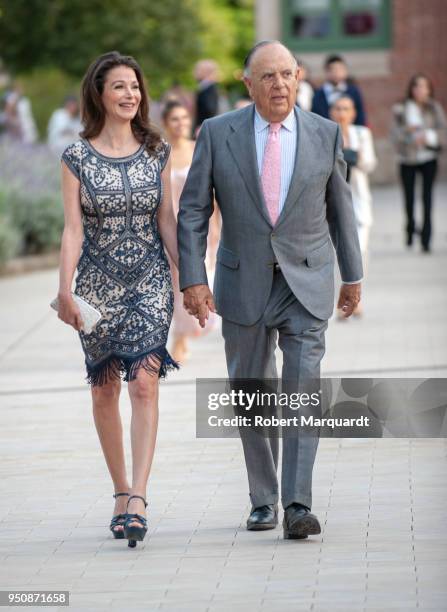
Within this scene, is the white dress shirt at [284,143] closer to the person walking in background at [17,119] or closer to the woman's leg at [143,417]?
the woman's leg at [143,417]

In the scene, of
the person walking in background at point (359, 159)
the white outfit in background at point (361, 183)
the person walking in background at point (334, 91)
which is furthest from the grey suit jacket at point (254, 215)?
the person walking in background at point (334, 91)

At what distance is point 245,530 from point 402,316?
7569mm

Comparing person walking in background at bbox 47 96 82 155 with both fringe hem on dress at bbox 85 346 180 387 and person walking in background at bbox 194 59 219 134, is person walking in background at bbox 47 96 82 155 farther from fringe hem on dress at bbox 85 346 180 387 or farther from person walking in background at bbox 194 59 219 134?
fringe hem on dress at bbox 85 346 180 387

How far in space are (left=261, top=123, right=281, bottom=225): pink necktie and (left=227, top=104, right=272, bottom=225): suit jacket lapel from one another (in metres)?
0.04

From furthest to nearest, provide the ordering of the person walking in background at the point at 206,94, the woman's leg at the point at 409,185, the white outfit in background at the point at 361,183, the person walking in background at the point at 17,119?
the person walking in background at the point at 17,119, the woman's leg at the point at 409,185, the person walking in background at the point at 206,94, the white outfit in background at the point at 361,183

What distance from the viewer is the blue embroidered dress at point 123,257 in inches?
264

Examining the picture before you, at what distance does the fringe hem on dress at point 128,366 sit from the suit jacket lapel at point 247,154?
69 cm

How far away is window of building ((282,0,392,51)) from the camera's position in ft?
107

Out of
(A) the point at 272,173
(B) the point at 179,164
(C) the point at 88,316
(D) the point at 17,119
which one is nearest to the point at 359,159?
(B) the point at 179,164

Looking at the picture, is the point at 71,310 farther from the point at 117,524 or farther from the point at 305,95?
the point at 305,95

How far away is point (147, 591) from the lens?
5.84 metres

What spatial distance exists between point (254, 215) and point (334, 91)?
9.64 meters

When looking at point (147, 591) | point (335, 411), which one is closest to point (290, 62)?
point (335, 411)

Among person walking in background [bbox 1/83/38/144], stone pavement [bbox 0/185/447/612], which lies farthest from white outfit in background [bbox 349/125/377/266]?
person walking in background [bbox 1/83/38/144]
